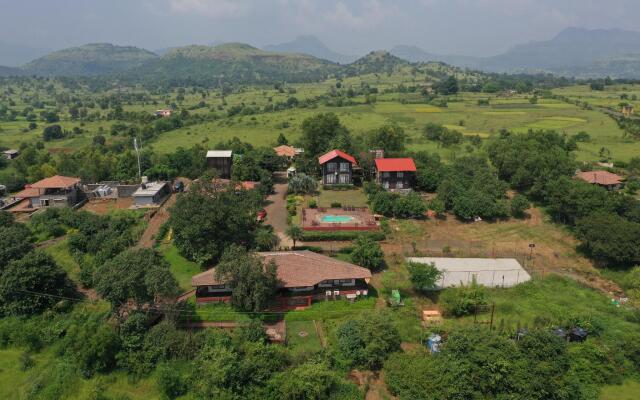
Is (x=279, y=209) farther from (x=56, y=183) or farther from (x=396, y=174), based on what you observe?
(x=56, y=183)

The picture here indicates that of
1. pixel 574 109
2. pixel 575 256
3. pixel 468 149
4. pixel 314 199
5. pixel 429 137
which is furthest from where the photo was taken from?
pixel 574 109

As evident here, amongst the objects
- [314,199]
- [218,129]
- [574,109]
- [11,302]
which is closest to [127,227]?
[11,302]

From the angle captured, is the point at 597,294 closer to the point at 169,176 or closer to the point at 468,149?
the point at 468,149

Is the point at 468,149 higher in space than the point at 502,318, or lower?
higher

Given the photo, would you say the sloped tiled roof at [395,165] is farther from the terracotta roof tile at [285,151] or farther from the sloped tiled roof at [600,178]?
the sloped tiled roof at [600,178]

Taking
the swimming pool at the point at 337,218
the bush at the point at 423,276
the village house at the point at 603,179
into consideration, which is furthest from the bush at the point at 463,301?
the village house at the point at 603,179

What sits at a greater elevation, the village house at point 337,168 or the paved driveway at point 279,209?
the village house at point 337,168

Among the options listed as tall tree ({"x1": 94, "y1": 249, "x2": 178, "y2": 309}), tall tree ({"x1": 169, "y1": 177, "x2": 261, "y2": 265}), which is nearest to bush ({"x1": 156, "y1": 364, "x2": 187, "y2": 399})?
tall tree ({"x1": 94, "y1": 249, "x2": 178, "y2": 309})
